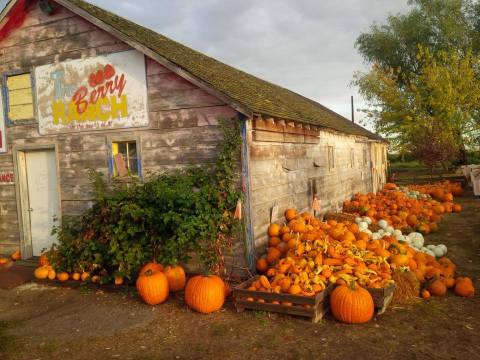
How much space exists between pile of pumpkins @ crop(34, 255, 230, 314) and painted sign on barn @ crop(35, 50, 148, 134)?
2.95 m

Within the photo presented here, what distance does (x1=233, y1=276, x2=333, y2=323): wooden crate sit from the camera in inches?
206

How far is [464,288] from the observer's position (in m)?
6.05

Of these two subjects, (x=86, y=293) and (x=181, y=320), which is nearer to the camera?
(x=181, y=320)

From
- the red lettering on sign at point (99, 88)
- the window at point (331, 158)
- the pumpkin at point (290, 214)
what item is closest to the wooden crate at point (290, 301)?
the pumpkin at point (290, 214)

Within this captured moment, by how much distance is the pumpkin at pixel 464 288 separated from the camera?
238 inches

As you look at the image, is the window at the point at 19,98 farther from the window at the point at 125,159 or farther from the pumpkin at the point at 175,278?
the pumpkin at the point at 175,278

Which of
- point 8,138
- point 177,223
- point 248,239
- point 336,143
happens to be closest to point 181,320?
point 177,223

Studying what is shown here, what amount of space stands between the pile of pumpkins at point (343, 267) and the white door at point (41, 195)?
5.16 meters

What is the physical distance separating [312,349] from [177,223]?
2.82m

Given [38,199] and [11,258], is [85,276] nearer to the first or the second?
[38,199]

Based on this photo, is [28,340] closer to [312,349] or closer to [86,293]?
[86,293]

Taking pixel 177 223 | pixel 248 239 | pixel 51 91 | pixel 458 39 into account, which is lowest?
pixel 248 239

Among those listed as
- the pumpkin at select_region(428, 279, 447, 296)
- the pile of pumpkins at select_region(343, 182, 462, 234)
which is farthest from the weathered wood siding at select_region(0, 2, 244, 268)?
the pile of pumpkins at select_region(343, 182, 462, 234)

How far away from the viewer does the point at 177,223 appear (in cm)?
620
